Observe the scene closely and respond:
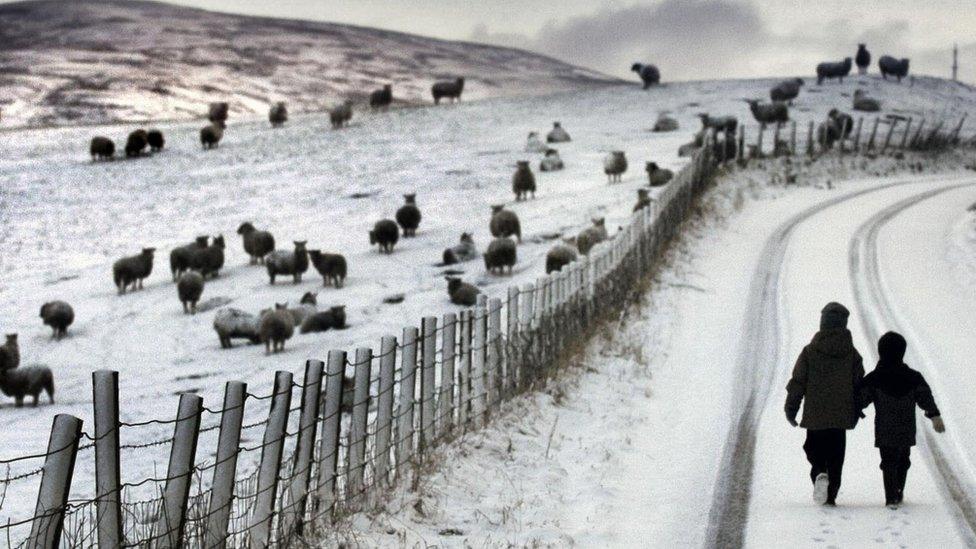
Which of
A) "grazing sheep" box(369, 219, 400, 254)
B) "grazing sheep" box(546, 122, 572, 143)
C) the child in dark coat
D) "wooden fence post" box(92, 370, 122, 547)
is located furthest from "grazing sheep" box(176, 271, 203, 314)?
"grazing sheep" box(546, 122, 572, 143)

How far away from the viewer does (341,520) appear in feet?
25.9

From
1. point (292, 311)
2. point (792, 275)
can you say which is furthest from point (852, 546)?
point (292, 311)

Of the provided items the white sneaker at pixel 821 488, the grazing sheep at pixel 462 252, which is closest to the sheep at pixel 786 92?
the grazing sheep at pixel 462 252

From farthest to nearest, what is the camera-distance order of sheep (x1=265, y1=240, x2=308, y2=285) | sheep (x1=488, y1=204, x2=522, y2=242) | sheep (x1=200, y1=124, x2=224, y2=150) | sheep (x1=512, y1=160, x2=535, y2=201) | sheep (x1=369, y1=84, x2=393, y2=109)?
1. sheep (x1=369, y1=84, x2=393, y2=109)
2. sheep (x1=200, y1=124, x2=224, y2=150)
3. sheep (x1=512, y1=160, x2=535, y2=201)
4. sheep (x1=488, y1=204, x2=522, y2=242)
5. sheep (x1=265, y1=240, x2=308, y2=285)

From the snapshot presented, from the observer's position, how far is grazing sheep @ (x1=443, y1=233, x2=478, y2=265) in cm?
2714

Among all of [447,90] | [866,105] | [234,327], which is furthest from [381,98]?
[234,327]

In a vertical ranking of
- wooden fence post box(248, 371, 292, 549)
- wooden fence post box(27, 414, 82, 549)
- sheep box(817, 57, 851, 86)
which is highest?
sheep box(817, 57, 851, 86)

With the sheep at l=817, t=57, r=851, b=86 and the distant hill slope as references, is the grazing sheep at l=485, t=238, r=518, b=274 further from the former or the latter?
the sheep at l=817, t=57, r=851, b=86

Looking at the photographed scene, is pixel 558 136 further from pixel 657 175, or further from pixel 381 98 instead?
pixel 381 98

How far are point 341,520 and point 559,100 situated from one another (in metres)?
61.7

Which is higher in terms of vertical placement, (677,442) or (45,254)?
(677,442)

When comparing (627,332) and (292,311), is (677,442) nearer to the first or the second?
(627,332)

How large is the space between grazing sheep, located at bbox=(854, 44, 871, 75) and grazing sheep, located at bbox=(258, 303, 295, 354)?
60553 millimetres

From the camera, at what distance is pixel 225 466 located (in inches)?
256
